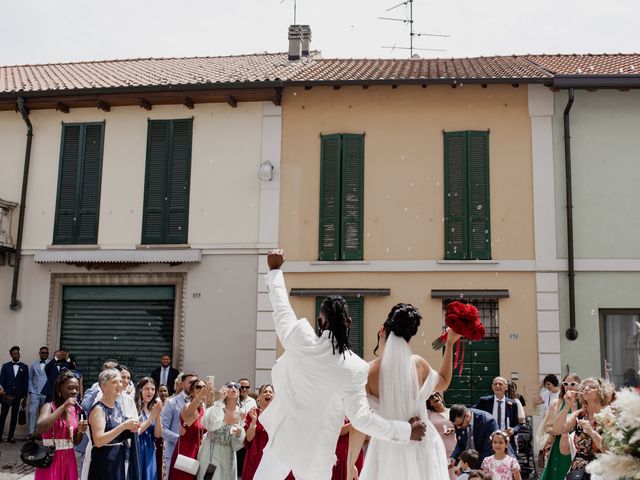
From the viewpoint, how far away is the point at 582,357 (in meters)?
14.4

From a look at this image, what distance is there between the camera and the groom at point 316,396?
15.8 ft

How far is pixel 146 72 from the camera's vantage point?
1831cm

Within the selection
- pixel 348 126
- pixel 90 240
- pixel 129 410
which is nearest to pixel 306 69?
pixel 348 126

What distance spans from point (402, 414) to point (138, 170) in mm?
12575

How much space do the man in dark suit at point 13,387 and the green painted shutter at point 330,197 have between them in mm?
6601

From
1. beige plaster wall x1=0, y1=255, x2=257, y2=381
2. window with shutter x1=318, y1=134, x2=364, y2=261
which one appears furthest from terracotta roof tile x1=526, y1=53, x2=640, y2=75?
beige plaster wall x1=0, y1=255, x2=257, y2=381

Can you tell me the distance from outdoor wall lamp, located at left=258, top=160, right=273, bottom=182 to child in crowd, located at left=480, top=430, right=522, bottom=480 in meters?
8.47

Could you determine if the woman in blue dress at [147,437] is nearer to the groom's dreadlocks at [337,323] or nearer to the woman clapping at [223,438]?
the woman clapping at [223,438]

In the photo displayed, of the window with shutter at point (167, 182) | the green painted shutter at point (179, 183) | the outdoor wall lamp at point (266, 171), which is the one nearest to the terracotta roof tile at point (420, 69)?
the outdoor wall lamp at point (266, 171)

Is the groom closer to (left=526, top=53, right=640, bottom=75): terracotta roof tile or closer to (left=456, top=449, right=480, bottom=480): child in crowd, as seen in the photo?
(left=456, top=449, right=480, bottom=480): child in crowd

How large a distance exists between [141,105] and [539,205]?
8.71 m

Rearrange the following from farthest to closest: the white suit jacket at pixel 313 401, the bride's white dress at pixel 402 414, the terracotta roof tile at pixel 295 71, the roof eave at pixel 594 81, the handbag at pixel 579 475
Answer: the terracotta roof tile at pixel 295 71, the roof eave at pixel 594 81, the handbag at pixel 579 475, the bride's white dress at pixel 402 414, the white suit jacket at pixel 313 401

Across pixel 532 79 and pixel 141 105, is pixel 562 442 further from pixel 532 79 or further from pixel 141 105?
pixel 141 105

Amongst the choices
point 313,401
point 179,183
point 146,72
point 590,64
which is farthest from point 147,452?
point 590,64
